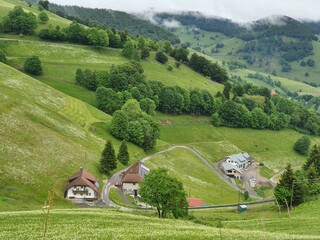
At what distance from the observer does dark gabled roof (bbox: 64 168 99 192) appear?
88.1m

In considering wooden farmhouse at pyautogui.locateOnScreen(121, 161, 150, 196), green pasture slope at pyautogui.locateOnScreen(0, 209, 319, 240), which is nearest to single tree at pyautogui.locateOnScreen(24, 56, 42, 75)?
wooden farmhouse at pyautogui.locateOnScreen(121, 161, 150, 196)

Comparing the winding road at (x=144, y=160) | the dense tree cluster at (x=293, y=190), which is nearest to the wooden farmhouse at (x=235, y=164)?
the winding road at (x=144, y=160)

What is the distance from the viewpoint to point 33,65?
177375mm

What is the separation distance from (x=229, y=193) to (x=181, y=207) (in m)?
66.7

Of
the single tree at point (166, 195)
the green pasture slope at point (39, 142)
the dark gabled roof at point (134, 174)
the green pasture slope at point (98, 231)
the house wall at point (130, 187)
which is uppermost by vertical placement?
the green pasture slope at point (98, 231)

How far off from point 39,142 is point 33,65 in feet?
297

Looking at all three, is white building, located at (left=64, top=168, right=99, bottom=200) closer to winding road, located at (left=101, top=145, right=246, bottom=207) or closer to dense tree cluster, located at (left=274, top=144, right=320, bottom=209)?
winding road, located at (left=101, top=145, right=246, bottom=207)

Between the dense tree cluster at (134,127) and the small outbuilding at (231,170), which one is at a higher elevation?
the dense tree cluster at (134,127)

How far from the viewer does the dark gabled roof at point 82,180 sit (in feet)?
289

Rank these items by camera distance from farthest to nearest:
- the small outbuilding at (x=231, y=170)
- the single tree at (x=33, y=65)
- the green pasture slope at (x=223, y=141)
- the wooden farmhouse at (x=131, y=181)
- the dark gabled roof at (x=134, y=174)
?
the single tree at (x=33, y=65) < the green pasture slope at (x=223, y=141) < the small outbuilding at (x=231, y=170) < the dark gabled roof at (x=134, y=174) < the wooden farmhouse at (x=131, y=181)

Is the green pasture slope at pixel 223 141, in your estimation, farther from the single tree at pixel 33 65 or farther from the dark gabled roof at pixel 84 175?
the dark gabled roof at pixel 84 175

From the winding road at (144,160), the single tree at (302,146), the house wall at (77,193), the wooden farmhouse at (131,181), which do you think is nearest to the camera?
the house wall at (77,193)

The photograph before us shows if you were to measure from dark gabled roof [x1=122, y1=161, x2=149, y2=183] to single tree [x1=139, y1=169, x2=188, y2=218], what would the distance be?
36.2m

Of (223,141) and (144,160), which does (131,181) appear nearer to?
(144,160)
